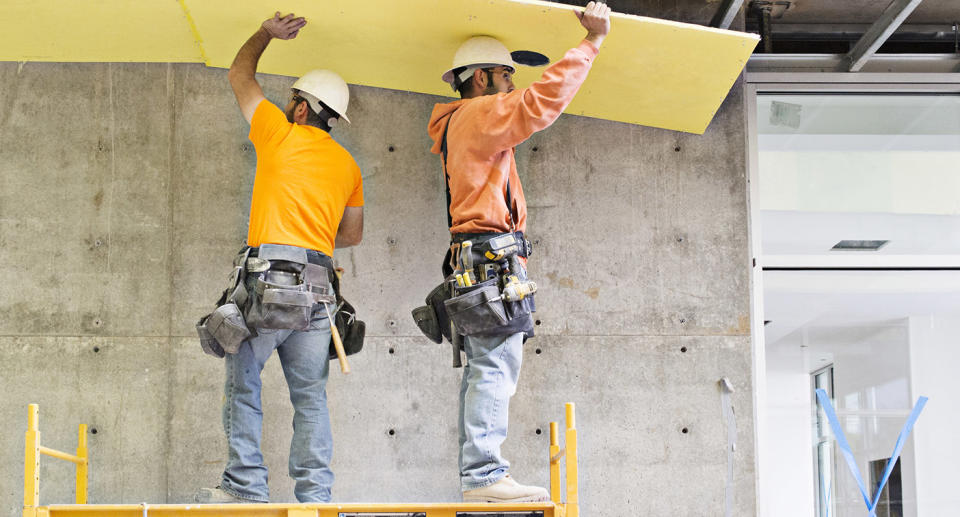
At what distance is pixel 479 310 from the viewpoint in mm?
4102

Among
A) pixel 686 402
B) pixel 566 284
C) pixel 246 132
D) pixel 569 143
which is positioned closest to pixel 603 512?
pixel 686 402

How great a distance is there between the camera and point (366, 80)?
5.36 metres

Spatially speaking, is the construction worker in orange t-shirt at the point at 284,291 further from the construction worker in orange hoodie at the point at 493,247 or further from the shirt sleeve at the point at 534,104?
the shirt sleeve at the point at 534,104

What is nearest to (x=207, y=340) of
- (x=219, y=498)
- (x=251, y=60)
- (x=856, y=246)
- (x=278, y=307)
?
(x=278, y=307)

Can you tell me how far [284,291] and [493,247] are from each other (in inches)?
32.8

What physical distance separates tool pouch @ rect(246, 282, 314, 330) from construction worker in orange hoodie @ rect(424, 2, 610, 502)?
582 mm

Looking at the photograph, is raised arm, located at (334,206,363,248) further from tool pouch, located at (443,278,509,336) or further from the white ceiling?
the white ceiling

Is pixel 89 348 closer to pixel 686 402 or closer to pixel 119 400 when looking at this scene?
pixel 119 400

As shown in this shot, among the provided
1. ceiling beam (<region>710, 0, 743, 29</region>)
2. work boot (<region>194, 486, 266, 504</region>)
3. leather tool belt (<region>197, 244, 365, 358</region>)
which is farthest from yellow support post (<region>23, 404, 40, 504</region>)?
ceiling beam (<region>710, 0, 743, 29</region>)

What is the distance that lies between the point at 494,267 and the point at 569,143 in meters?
1.56

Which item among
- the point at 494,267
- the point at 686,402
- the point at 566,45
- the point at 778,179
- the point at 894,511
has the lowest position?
the point at 894,511

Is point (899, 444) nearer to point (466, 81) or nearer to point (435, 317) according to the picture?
point (435, 317)

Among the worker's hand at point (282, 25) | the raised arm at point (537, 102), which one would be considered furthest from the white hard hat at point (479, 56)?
the worker's hand at point (282, 25)

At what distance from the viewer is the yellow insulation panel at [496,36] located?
4.46 metres
